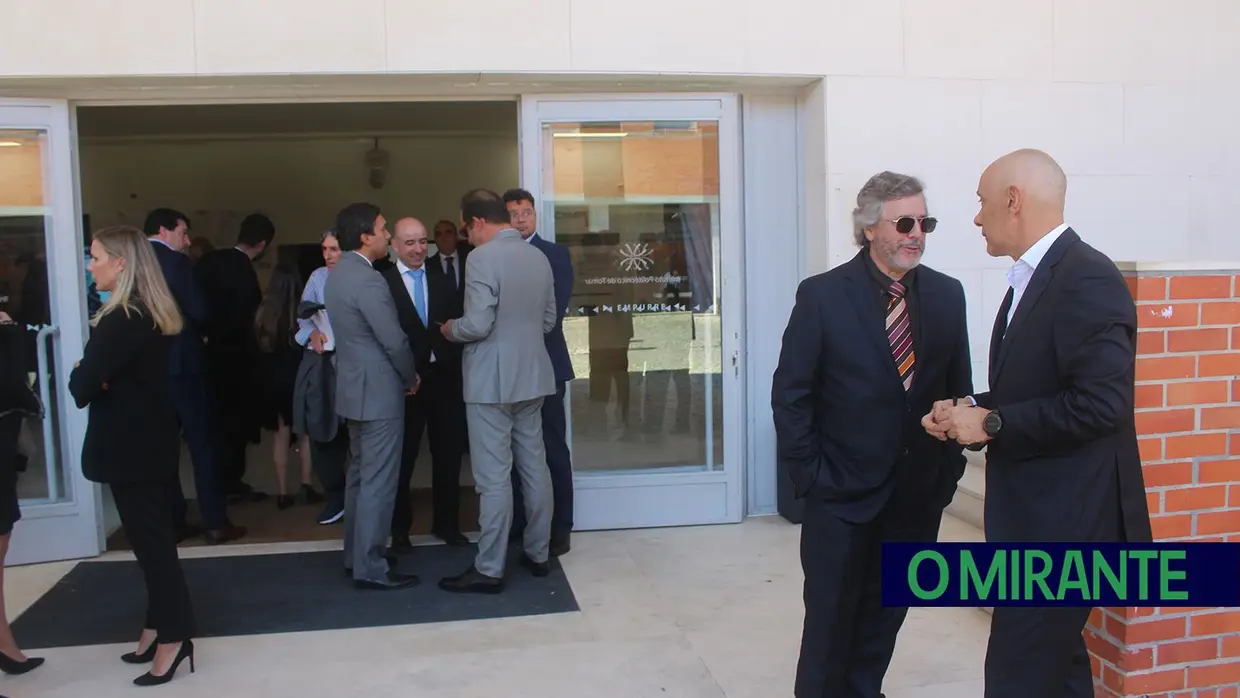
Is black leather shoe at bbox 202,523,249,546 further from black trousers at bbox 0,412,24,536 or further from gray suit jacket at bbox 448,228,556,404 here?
black trousers at bbox 0,412,24,536

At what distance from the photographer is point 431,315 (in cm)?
512

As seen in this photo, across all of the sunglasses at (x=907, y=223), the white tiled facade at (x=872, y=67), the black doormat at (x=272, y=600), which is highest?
the white tiled facade at (x=872, y=67)

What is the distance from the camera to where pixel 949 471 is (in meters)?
2.96

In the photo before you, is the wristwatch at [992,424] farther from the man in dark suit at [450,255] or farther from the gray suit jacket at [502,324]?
the man in dark suit at [450,255]

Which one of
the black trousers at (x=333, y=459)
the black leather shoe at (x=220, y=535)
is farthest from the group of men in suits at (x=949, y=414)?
the black leather shoe at (x=220, y=535)

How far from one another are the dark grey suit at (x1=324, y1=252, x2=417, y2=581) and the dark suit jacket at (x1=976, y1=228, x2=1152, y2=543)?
9.40 ft

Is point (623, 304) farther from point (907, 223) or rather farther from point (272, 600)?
point (907, 223)

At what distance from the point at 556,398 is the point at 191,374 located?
6.46ft

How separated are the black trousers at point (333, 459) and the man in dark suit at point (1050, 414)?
4023 mm

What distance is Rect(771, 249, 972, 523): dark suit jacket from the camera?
279 cm

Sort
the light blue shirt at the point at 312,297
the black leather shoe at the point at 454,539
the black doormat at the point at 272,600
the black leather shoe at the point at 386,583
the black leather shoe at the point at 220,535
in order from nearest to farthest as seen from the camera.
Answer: the black doormat at the point at 272,600, the black leather shoe at the point at 386,583, the black leather shoe at the point at 454,539, the black leather shoe at the point at 220,535, the light blue shirt at the point at 312,297

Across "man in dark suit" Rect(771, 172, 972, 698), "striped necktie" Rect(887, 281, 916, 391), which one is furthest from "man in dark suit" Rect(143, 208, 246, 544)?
"striped necktie" Rect(887, 281, 916, 391)

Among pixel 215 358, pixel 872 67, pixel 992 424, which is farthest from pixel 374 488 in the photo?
pixel 872 67

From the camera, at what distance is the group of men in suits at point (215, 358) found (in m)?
5.22
